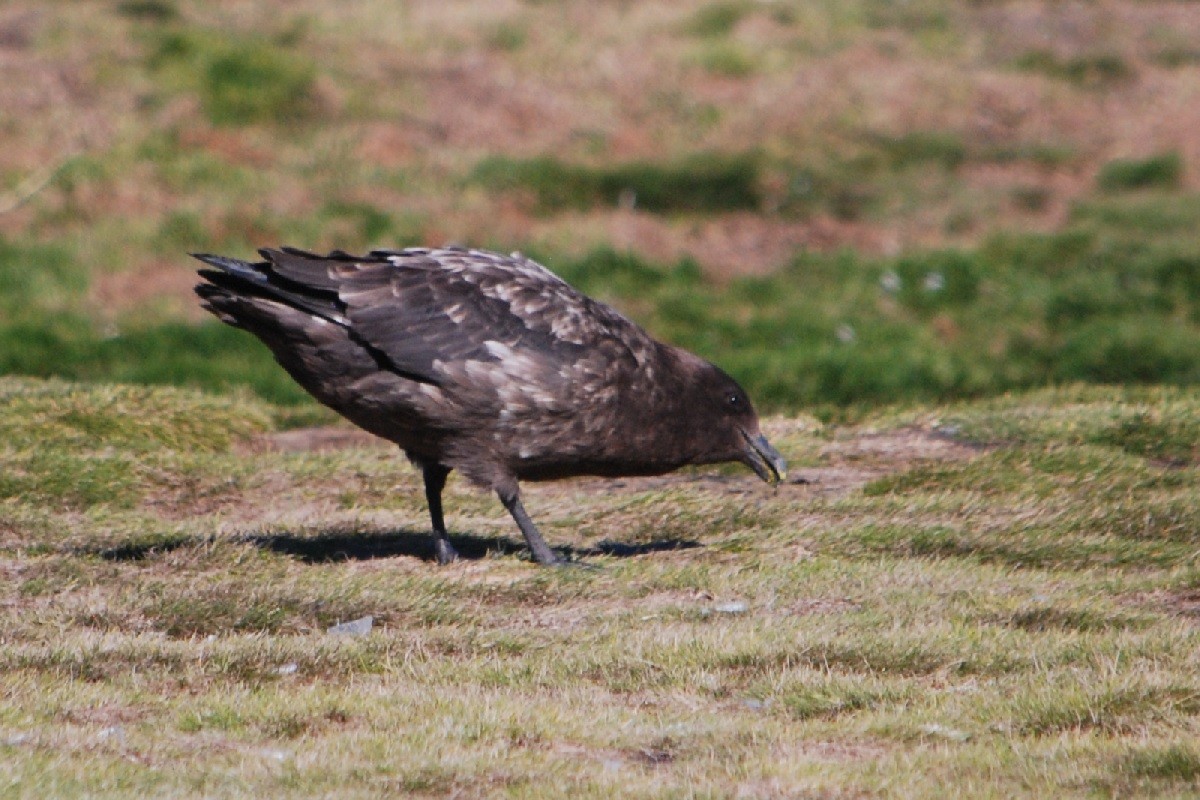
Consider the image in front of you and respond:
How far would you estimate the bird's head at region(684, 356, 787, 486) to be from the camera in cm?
775

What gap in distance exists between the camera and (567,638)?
6.31 metres

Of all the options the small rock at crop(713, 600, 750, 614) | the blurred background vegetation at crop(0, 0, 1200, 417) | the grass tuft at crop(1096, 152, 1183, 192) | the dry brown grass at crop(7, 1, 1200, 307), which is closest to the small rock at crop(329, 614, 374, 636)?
the small rock at crop(713, 600, 750, 614)

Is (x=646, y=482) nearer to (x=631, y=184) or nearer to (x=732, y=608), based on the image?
(x=732, y=608)

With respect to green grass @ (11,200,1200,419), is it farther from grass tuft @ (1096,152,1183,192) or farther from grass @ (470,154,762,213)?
grass @ (470,154,762,213)

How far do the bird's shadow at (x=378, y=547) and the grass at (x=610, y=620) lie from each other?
0.03 metres

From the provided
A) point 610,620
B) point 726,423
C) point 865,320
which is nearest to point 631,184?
point 865,320

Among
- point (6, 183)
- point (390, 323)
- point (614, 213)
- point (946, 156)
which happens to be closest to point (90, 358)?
point (6, 183)

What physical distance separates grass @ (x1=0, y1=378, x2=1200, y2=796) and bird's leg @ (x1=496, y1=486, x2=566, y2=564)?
13 centimetres

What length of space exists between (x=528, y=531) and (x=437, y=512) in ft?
1.41

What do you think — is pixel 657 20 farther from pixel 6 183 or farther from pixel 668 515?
pixel 668 515

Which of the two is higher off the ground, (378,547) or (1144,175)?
(1144,175)

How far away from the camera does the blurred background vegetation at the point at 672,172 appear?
1342 cm

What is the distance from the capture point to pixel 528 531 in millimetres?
7531

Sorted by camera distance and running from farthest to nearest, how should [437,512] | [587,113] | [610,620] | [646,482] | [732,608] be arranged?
[587,113], [646,482], [437,512], [732,608], [610,620]
